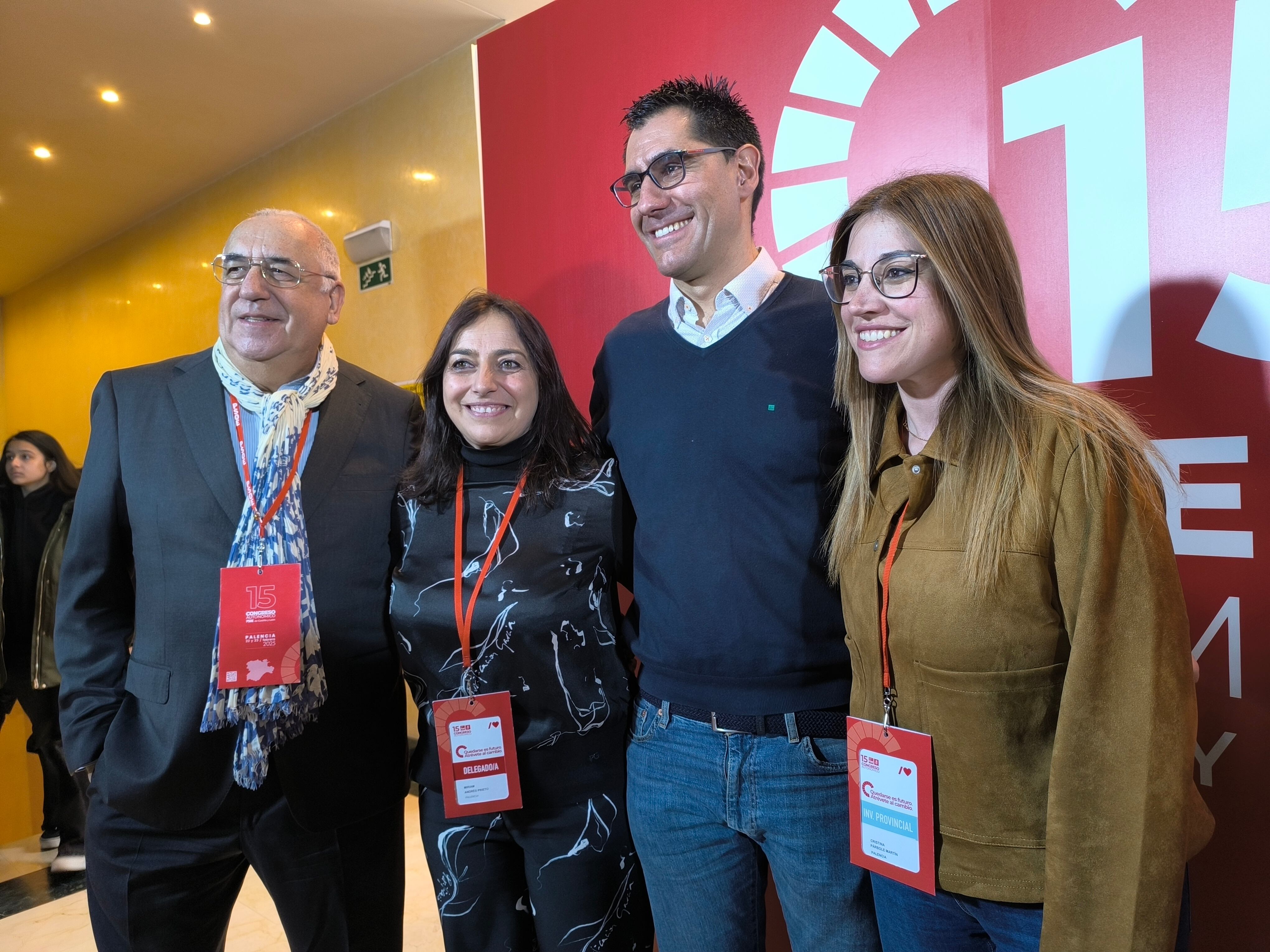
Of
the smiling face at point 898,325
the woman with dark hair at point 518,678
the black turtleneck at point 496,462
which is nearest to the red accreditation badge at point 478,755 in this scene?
the woman with dark hair at point 518,678

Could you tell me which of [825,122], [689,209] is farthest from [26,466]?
[825,122]

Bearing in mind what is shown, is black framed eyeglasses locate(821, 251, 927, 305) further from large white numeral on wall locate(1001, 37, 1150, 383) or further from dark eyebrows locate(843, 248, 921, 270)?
large white numeral on wall locate(1001, 37, 1150, 383)

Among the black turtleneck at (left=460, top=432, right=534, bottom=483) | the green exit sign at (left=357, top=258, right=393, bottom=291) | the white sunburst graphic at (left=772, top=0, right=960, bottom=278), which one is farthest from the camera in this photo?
the green exit sign at (left=357, top=258, right=393, bottom=291)

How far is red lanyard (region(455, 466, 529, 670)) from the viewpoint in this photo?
1.67 metres

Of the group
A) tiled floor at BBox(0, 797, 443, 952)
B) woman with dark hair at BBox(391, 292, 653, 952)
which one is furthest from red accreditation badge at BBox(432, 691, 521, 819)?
tiled floor at BBox(0, 797, 443, 952)

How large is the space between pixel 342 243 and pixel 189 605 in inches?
158

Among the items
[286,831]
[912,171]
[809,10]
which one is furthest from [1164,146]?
[286,831]

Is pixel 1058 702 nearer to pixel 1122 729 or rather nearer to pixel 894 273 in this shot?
pixel 1122 729

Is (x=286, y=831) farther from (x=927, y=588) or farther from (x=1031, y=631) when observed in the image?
(x=1031, y=631)

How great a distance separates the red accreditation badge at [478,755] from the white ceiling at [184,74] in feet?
12.2

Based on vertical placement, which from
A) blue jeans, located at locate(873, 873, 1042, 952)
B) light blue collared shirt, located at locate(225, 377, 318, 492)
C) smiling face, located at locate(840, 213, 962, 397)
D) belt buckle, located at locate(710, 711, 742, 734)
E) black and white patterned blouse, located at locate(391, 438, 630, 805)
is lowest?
blue jeans, located at locate(873, 873, 1042, 952)

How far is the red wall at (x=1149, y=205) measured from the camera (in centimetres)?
160

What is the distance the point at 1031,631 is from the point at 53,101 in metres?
6.04

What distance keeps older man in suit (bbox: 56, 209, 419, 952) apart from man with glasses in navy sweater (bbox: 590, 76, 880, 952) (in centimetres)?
63
